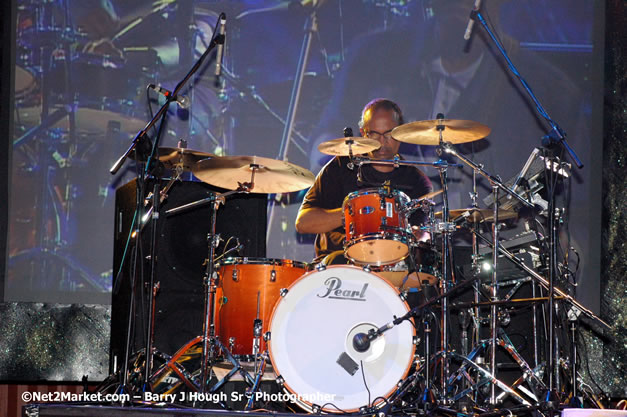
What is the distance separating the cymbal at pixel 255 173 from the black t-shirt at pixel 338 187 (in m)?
0.48

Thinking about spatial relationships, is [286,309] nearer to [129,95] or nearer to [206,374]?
[206,374]

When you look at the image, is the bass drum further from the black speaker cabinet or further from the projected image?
the projected image

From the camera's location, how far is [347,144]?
16.2 feet

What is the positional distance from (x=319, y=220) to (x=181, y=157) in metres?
1.08

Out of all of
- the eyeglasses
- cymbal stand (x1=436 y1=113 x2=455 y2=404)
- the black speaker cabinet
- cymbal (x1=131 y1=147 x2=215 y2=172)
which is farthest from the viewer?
the eyeglasses

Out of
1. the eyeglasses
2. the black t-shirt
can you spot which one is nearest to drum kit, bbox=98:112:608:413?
the black t-shirt

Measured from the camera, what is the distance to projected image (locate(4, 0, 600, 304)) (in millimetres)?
6172

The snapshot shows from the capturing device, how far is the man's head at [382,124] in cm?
582

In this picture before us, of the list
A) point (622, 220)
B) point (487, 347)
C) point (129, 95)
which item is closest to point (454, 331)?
point (487, 347)

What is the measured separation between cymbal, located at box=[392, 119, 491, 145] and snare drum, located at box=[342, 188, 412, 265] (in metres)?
0.40

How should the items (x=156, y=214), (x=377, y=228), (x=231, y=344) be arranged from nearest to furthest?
1. (x=156, y=214)
2. (x=377, y=228)
3. (x=231, y=344)

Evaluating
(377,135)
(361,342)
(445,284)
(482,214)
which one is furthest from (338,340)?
(377,135)

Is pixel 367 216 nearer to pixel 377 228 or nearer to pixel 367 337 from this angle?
pixel 377 228

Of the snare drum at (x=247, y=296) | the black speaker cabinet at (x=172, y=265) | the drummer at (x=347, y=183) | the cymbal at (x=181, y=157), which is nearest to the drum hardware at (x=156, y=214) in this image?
the snare drum at (x=247, y=296)
